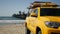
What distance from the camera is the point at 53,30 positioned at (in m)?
8.04

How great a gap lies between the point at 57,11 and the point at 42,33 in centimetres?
233

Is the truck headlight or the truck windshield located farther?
the truck windshield

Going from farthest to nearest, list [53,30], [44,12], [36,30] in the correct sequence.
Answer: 1. [44,12]
2. [36,30]
3. [53,30]

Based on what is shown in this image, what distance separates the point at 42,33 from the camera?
8477 millimetres

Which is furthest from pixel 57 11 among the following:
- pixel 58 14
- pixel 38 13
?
pixel 38 13

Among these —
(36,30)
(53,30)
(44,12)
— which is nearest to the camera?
(53,30)

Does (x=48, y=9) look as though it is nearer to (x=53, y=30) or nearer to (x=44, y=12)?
(x=44, y=12)

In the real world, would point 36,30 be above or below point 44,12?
below

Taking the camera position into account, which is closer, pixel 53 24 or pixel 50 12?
pixel 53 24

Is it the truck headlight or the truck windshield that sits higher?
the truck windshield

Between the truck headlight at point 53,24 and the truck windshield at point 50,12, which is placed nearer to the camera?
the truck headlight at point 53,24

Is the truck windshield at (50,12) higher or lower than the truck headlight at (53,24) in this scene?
higher

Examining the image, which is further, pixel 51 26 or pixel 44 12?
pixel 44 12

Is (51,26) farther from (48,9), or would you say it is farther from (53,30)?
(48,9)
